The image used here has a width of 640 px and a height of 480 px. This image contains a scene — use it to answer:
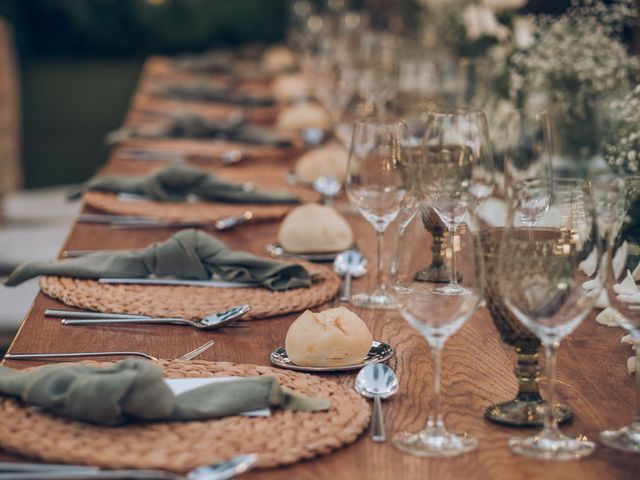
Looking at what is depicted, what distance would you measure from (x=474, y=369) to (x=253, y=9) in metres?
7.19

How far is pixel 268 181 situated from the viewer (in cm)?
280

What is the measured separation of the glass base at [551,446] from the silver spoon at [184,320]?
0.53m

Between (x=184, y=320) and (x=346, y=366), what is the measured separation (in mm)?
309

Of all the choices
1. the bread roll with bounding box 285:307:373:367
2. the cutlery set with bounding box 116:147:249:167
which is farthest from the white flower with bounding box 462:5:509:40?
the bread roll with bounding box 285:307:373:367

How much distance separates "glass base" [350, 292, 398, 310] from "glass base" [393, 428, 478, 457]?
559 millimetres

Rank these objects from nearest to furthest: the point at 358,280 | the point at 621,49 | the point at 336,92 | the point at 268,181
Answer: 1. the point at 358,280
2. the point at 621,49
3. the point at 268,181
4. the point at 336,92

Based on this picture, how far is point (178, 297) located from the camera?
1721 millimetres

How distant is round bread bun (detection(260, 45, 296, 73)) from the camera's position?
5941 millimetres

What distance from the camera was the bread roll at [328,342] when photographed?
1384 mm

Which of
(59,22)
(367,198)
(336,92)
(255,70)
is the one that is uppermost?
(59,22)

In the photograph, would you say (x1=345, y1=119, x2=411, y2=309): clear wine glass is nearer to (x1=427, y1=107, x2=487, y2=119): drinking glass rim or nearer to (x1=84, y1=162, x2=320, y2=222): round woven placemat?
(x1=427, y1=107, x2=487, y2=119): drinking glass rim

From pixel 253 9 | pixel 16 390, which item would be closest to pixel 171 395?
pixel 16 390

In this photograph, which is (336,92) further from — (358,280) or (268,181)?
(358,280)

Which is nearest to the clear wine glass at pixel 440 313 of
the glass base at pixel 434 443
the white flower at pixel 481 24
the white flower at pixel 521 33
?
the glass base at pixel 434 443
